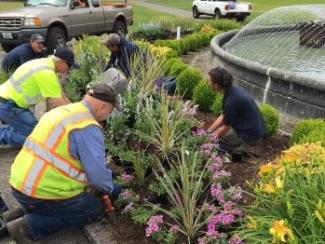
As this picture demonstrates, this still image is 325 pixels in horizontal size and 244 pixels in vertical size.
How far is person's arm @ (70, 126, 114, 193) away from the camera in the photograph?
4.34m

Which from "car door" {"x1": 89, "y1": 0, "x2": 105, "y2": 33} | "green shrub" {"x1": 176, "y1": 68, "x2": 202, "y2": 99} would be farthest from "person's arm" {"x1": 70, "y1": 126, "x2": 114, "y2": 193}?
"car door" {"x1": 89, "y1": 0, "x2": 105, "y2": 33}

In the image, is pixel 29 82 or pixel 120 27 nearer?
pixel 29 82

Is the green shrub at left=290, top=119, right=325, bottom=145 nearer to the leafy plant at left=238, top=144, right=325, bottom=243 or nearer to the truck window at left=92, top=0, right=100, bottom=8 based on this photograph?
the leafy plant at left=238, top=144, right=325, bottom=243

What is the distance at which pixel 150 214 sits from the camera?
466 cm

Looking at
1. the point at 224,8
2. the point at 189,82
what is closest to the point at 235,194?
the point at 189,82

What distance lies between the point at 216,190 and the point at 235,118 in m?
1.71

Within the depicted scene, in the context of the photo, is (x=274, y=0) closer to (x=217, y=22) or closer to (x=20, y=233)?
(x=217, y=22)

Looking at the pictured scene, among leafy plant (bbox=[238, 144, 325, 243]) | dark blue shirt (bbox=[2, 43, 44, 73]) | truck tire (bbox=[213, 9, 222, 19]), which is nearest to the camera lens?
leafy plant (bbox=[238, 144, 325, 243])

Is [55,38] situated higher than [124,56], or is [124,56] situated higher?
[124,56]

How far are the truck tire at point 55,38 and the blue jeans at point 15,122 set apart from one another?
29.0 feet

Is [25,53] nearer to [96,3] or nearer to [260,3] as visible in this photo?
[96,3]

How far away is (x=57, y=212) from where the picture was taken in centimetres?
479

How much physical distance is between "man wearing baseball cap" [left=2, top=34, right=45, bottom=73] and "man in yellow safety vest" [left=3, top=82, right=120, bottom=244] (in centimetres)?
493

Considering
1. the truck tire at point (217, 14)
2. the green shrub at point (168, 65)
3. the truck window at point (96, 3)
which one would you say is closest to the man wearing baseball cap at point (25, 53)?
the green shrub at point (168, 65)
